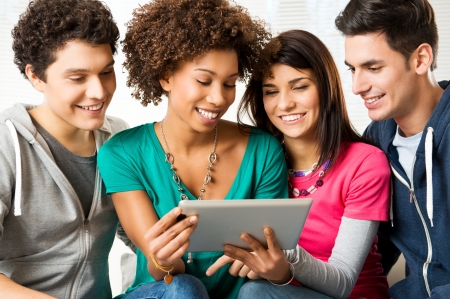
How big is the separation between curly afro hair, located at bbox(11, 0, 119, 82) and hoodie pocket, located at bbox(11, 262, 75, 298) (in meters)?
0.60

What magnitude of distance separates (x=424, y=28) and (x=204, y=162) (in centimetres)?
89

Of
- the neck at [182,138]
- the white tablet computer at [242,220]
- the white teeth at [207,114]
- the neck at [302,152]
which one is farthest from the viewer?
the neck at [302,152]

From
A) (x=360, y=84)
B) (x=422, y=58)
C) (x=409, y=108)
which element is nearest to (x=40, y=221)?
(x=360, y=84)

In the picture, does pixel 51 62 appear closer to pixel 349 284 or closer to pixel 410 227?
pixel 349 284

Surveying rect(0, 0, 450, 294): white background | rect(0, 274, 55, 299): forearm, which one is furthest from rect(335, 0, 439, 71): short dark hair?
rect(0, 0, 450, 294): white background

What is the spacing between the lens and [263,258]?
1.71 metres

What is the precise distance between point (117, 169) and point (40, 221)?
0.95ft

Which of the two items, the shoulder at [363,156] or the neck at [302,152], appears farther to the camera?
the neck at [302,152]

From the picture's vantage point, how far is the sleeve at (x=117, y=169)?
195 cm

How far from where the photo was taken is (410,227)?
2.07 meters

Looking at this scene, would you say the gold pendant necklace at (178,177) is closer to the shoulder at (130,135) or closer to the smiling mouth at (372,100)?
the shoulder at (130,135)

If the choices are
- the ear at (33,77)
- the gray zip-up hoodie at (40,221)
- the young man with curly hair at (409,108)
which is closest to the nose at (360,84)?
the young man with curly hair at (409,108)

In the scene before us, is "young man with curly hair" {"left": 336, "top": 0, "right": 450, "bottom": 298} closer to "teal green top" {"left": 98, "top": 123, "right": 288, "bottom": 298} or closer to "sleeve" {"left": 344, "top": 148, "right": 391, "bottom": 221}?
"sleeve" {"left": 344, "top": 148, "right": 391, "bottom": 221}

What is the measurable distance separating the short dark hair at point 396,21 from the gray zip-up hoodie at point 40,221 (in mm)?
1045
